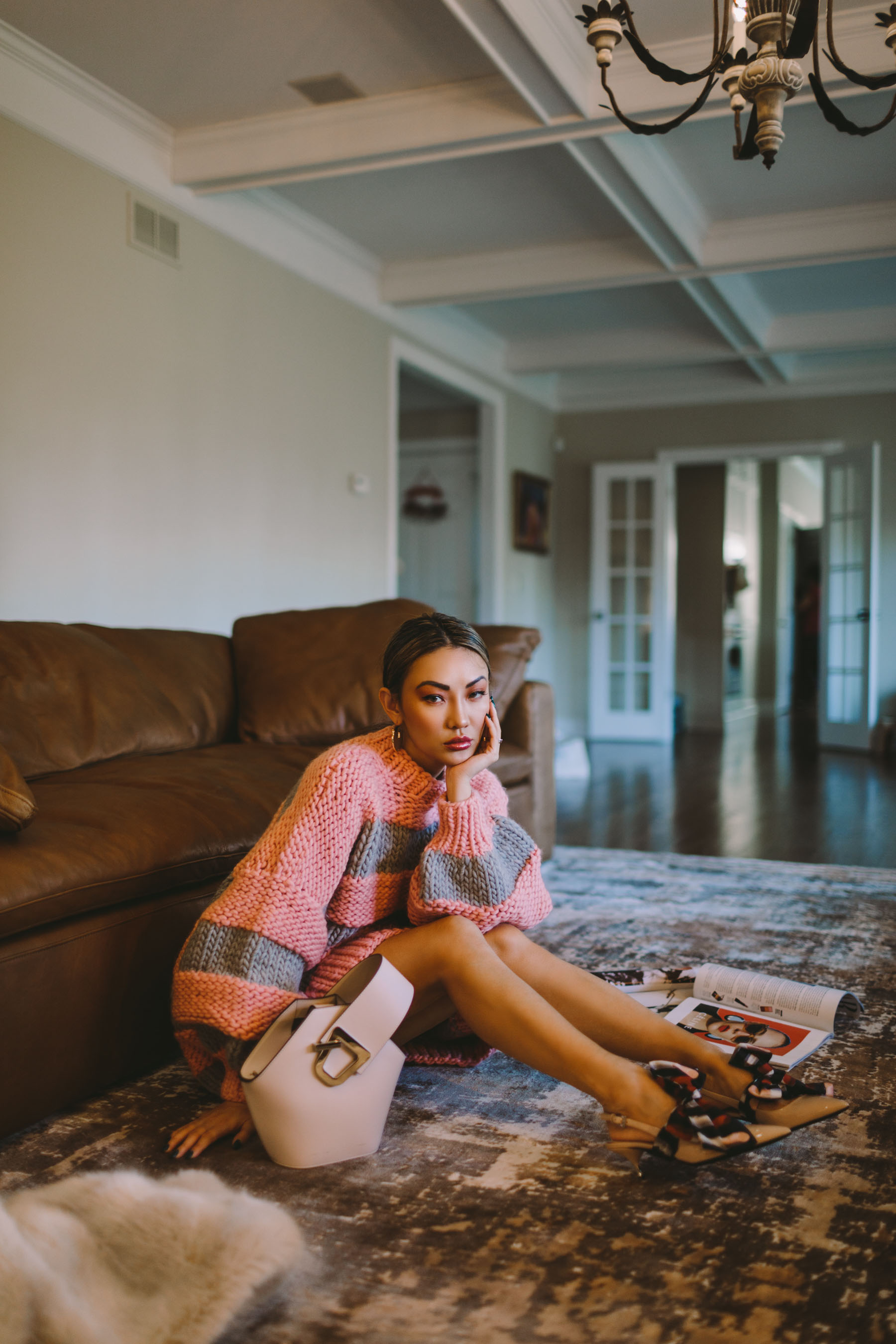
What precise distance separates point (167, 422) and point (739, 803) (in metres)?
3.12

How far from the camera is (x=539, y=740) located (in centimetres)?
347

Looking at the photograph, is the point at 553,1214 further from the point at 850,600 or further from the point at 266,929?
the point at 850,600

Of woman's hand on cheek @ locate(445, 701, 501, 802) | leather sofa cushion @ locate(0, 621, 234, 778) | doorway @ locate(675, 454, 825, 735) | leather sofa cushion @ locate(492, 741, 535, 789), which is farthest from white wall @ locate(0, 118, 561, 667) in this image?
doorway @ locate(675, 454, 825, 735)

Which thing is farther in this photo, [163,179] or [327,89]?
[163,179]

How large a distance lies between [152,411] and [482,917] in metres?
3.16

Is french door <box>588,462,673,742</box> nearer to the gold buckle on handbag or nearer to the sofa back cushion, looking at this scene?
the sofa back cushion

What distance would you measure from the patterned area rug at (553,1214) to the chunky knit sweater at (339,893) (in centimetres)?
17

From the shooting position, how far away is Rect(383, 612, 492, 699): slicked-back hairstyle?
1699 mm

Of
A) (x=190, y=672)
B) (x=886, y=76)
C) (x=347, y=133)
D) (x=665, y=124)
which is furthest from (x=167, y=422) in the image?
(x=886, y=76)

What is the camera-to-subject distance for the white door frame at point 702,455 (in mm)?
7758

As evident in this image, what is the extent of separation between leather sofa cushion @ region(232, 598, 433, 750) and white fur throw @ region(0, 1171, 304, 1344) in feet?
5.61

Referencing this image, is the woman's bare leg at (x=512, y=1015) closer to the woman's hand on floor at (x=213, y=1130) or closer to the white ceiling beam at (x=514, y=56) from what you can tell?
the woman's hand on floor at (x=213, y=1130)

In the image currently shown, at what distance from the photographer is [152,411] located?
13.8 feet

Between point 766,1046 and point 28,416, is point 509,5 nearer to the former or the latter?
point 28,416
